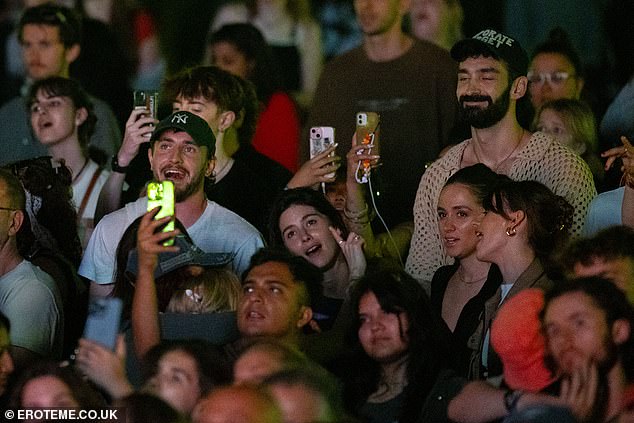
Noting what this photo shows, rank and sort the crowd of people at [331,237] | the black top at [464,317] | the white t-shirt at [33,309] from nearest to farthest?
1. the crowd of people at [331,237]
2. the black top at [464,317]
3. the white t-shirt at [33,309]

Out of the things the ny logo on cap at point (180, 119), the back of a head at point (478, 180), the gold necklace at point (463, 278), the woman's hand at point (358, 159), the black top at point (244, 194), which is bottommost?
the gold necklace at point (463, 278)

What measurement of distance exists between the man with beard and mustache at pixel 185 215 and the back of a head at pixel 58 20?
7.36 ft

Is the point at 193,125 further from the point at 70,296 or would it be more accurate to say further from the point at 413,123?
the point at 413,123

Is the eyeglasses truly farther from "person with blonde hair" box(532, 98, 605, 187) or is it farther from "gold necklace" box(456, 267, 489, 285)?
"gold necklace" box(456, 267, 489, 285)

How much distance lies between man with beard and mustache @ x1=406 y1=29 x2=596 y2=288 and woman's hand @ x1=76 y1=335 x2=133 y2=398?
1.71 meters

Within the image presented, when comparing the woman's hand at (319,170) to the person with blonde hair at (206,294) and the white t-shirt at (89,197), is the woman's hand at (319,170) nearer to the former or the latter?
the person with blonde hair at (206,294)

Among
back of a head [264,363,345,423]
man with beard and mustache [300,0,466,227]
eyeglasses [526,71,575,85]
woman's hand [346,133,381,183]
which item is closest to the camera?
back of a head [264,363,345,423]

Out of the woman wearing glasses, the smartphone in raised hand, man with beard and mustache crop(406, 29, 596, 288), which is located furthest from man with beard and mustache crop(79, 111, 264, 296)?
the woman wearing glasses

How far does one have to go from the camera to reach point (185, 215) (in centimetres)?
701

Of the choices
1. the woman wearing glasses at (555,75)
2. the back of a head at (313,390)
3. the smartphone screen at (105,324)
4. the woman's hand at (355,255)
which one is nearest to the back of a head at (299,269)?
the woman's hand at (355,255)

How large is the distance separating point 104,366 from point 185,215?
137 centimetres

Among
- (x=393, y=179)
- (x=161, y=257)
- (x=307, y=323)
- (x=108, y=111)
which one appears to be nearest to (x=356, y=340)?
(x=307, y=323)

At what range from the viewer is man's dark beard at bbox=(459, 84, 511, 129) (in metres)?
7.08

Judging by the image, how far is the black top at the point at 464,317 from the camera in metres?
6.29
